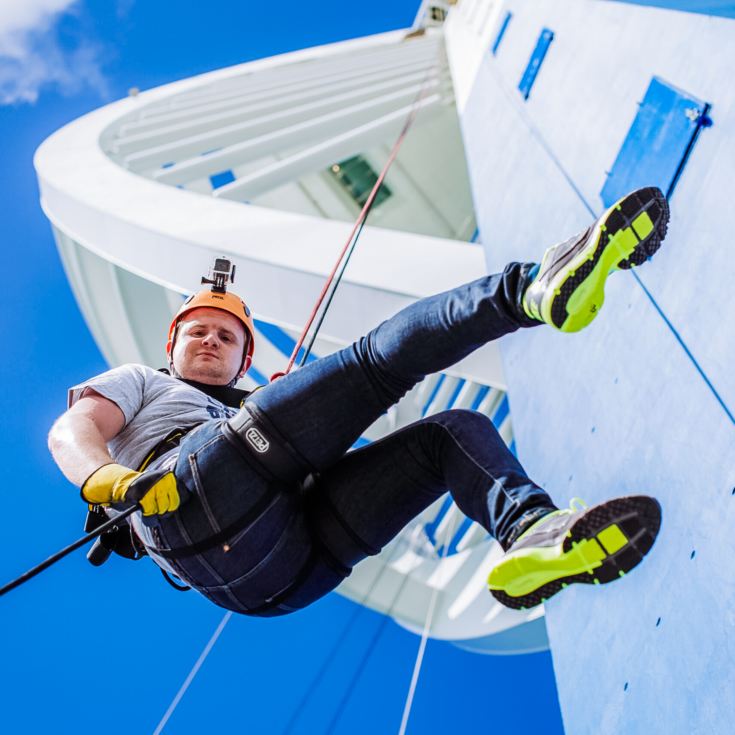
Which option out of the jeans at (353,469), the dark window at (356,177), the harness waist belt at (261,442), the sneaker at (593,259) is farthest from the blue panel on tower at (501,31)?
the dark window at (356,177)

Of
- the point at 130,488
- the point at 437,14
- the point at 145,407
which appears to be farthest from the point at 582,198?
the point at 437,14

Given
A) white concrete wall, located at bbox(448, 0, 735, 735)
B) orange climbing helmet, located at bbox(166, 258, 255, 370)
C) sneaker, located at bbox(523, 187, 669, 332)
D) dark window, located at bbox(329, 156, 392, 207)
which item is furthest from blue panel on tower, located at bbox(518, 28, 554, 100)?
dark window, located at bbox(329, 156, 392, 207)

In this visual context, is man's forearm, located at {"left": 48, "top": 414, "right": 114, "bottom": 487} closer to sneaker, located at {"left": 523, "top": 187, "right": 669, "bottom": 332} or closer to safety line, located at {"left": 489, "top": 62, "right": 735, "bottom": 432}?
sneaker, located at {"left": 523, "top": 187, "right": 669, "bottom": 332}

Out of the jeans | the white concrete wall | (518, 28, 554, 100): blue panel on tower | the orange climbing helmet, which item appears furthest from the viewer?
(518, 28, 554, 100): blue panel on tower

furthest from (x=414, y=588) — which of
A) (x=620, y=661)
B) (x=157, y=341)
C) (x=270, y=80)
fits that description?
(x=270, y=80)

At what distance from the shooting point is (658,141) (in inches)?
65.8

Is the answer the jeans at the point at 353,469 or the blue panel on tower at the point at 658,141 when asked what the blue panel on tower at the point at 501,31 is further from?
the jeans at the point at 353,469

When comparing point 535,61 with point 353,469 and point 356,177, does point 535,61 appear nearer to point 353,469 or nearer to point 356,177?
point 353,469

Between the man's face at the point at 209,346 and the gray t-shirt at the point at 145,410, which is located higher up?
the man's face at the point at 209,346

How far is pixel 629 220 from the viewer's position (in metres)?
1.35

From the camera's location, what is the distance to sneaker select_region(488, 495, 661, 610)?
3.75ft

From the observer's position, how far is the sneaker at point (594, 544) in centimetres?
114

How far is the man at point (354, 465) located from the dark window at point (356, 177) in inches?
321

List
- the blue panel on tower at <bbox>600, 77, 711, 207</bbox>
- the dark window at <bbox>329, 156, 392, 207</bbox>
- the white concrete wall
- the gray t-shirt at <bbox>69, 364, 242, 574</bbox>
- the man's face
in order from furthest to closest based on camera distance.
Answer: the dark window at <bbox>329, 156, 392, 207</bbox>, the man's face, the gray t-shirt at <bbox>69, 364, 242, 574</bbox>, the blue panel on tower at <bbox>600, 77, 711, 207</bbox>, the white concrete wall
